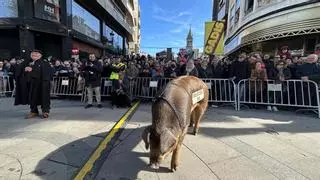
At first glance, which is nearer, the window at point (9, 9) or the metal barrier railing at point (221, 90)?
the metal barrier railing at point (221, 90)

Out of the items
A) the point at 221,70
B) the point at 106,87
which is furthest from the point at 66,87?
the point at 221,70

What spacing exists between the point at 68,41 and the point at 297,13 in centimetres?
1537

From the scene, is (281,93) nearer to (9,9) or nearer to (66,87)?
(66,87)

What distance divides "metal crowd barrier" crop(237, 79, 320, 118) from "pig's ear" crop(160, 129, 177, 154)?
7381 mm

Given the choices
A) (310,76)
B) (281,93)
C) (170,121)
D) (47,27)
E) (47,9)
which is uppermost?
(47,9)

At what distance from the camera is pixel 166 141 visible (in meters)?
3.88

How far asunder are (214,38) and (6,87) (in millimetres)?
9727

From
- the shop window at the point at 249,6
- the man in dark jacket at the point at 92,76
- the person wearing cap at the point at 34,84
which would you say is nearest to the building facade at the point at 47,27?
the man in dark jacket at the point at 92,76

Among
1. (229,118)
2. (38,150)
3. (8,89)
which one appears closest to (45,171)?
(38,150)

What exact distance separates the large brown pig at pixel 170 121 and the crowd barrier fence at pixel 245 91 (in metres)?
3.90

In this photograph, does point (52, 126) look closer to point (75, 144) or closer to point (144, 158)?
point (75, 144)

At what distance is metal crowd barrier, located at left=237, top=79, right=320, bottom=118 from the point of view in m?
10.1

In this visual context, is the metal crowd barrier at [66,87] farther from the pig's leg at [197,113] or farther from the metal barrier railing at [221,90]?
the pig's leg at [197,113]

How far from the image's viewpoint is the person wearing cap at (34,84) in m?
8.42
